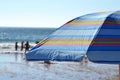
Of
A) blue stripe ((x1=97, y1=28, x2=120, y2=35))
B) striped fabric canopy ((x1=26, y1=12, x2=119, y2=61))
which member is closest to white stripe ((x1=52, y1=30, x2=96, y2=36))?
striped fabric canopy ((x1=26, y1=12, x2=119, y2=61))

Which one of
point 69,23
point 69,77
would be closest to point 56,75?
point 69,77

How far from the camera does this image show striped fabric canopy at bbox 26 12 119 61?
6.44m

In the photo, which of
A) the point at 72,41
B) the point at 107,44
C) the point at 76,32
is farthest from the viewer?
the point at 76,32

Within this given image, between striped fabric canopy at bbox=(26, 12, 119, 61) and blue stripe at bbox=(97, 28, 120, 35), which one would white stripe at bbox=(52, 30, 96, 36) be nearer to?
striped fabric canopy at bbox=(26, 12, 119, 61)

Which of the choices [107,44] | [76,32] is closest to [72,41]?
[76,32]

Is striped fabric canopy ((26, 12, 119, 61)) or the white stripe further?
the white stripe

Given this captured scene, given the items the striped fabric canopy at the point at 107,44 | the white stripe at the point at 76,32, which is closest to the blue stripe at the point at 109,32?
the striped fabric canopy at the point at 107,44

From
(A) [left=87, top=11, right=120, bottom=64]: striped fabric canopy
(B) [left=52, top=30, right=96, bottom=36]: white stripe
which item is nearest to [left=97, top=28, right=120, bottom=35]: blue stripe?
(A) [left=87, top=11, right=120, bottom=64]: striped fabric canopy

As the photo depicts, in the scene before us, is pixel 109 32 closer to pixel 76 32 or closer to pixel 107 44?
pixel 107 44

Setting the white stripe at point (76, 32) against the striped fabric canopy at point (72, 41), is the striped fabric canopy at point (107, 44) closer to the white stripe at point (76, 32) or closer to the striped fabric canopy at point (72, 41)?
the striped fabric canopy at point (72, 41)

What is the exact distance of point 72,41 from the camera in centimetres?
668

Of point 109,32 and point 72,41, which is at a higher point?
point 109,32

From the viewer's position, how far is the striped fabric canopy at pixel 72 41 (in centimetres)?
644

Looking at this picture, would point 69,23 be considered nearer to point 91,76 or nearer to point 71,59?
point 71,59
